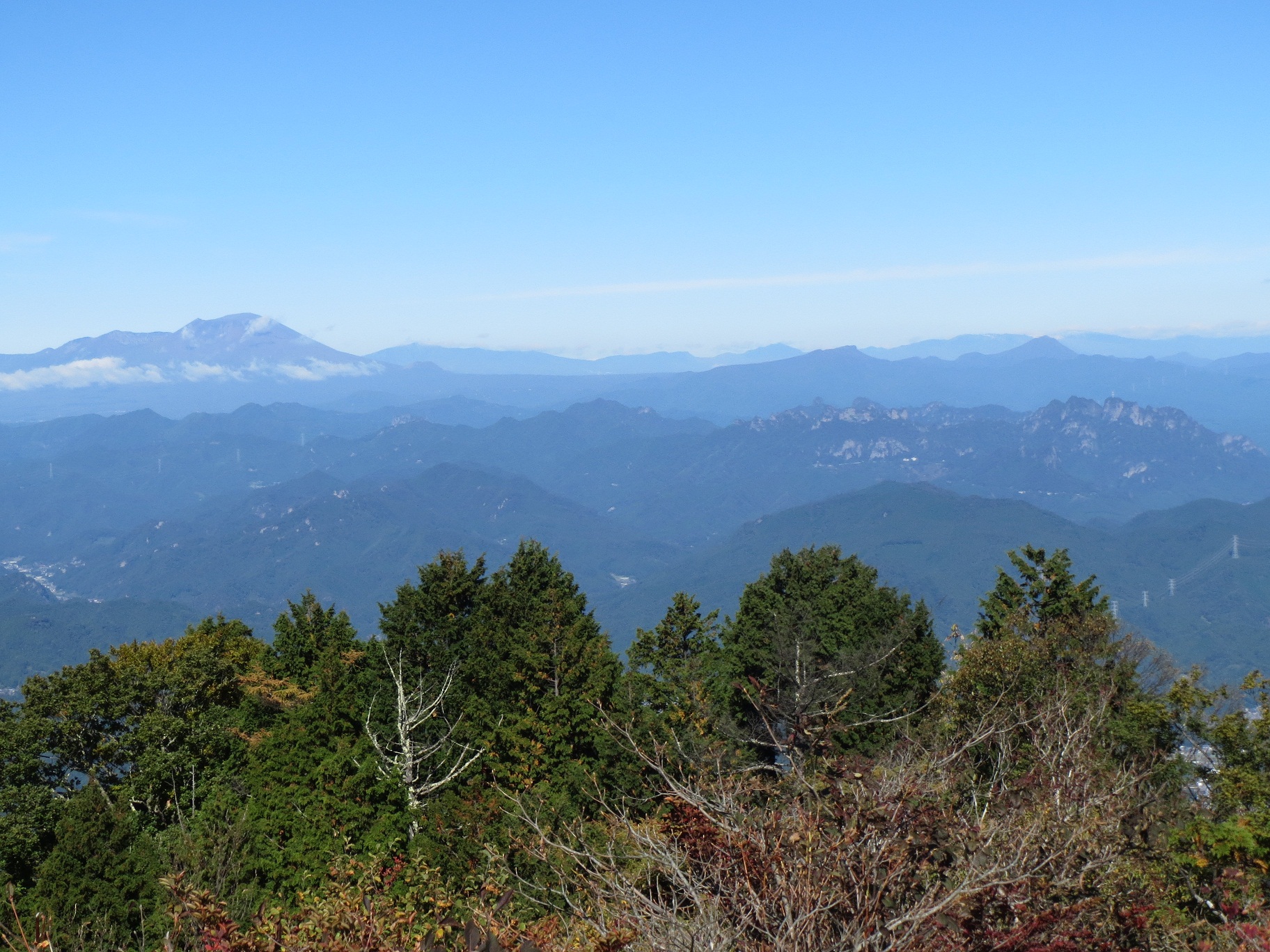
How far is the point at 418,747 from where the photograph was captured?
105 ft

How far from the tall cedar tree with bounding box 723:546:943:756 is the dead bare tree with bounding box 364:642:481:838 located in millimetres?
11168

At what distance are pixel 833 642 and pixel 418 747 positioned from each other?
869 inches

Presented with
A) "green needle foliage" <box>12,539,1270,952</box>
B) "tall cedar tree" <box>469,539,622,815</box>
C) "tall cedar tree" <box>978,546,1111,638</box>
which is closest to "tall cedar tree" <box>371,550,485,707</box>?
"green needle foliage" <box>12,539,1270,952</box>

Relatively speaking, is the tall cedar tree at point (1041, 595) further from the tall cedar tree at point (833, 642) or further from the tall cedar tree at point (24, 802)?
the tall cedar tree at point (24, 802)

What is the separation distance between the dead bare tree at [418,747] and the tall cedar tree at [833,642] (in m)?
11.2

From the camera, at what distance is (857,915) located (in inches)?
286

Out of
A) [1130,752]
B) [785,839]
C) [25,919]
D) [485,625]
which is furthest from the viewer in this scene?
[485,625]

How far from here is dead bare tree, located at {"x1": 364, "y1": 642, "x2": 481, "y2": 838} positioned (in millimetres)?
28641

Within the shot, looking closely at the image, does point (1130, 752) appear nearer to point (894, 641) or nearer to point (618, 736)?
point (894, 641)

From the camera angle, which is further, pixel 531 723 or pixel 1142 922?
pixel 531 723

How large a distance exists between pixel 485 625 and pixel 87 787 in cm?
1625

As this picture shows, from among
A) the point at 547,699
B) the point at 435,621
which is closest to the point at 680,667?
the point at 547,699

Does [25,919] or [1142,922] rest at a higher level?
[1142,922]

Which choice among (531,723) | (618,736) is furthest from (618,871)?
(531,723)
